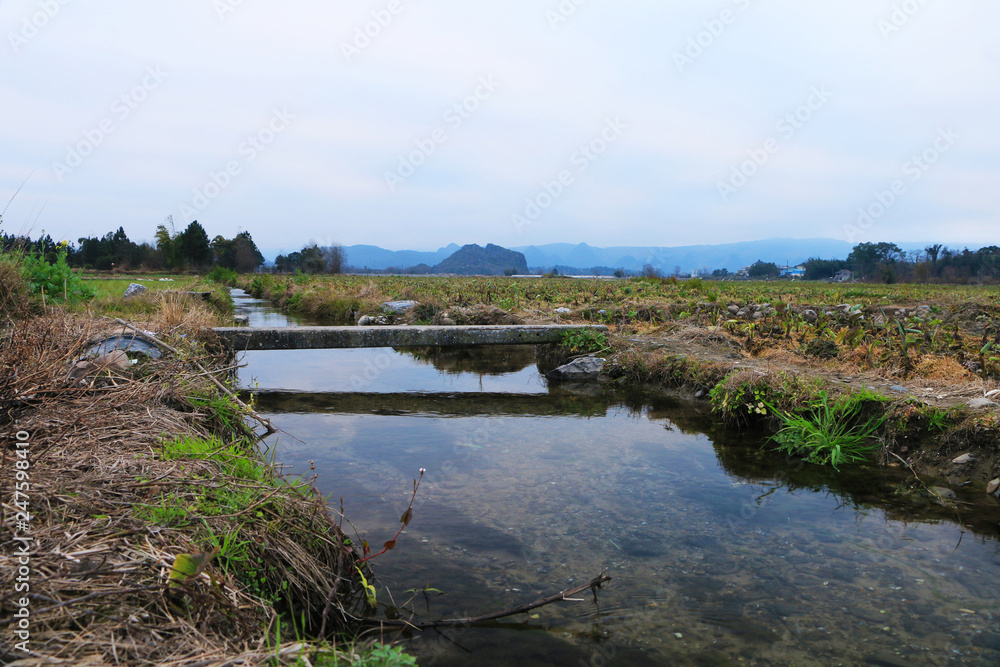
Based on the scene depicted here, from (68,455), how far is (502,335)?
755 cm

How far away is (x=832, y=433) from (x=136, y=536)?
20.5ft

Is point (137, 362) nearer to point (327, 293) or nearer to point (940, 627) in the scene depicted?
point (940, 627)

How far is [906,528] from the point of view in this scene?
179 inches

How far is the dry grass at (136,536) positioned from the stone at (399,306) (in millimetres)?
10975

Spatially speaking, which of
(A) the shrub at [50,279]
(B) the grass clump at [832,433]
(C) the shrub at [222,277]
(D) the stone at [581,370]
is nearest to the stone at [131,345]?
(A) the shrub at [50,279]

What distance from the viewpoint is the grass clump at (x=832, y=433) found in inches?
237

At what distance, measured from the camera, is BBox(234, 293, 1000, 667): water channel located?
312cm

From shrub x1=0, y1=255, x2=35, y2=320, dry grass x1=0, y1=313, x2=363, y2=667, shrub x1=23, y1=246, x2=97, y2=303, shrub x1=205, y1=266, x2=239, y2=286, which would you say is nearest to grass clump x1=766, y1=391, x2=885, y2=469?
dry grass x1=0, y1=313, x2=363, y2=667

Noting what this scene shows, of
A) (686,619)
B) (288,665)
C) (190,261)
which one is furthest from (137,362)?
(190,261)

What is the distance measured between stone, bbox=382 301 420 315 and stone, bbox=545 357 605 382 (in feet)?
19.9

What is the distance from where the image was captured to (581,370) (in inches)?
397

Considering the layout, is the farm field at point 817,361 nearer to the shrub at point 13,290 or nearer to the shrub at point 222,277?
the shrub at point 13,290

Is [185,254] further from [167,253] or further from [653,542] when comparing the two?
[653,542]

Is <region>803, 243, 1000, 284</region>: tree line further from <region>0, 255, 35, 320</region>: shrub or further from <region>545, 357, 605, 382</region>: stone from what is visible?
<region>0, 255, 35, 320</region>: shrub
